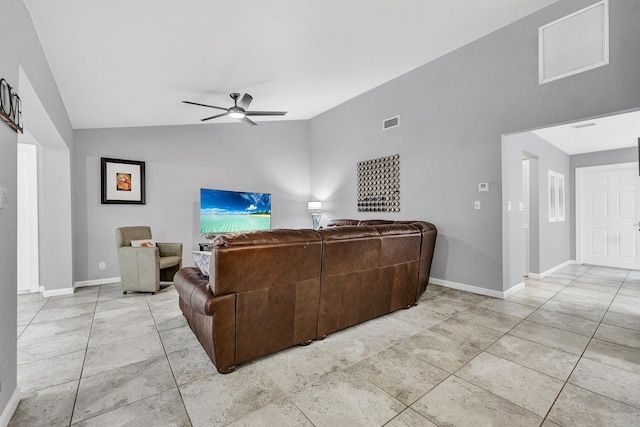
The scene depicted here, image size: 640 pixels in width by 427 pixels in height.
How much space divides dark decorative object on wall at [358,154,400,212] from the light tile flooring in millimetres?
2227

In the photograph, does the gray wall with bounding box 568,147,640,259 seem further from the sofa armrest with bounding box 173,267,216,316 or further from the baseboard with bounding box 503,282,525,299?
the sofa armrest with bounding box 173,267,216,316

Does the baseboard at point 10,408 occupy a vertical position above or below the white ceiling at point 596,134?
below

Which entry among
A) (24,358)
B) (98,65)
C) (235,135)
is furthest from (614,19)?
(24,358)

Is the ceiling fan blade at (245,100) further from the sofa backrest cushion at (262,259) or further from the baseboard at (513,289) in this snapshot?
the baseboard at (513,289)

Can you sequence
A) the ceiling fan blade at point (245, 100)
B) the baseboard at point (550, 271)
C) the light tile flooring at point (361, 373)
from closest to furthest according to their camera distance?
1. the light tile flooring at point (361, 373)
2. the ceiling fan blade at point (245, 100)
3. the baseboard at point (550, 271)

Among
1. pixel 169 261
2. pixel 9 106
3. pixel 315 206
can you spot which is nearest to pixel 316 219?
pixel 315 206

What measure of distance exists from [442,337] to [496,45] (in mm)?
3585

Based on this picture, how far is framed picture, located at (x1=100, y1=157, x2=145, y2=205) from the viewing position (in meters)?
4.44

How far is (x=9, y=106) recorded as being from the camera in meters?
1.55

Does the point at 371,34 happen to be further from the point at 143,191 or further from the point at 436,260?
the point at 143,191

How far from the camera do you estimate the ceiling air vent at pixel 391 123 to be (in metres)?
4.82

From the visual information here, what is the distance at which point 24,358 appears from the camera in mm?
2184

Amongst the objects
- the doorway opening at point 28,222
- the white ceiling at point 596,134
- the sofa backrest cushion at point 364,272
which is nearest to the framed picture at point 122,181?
the doorway opening at point 28,222

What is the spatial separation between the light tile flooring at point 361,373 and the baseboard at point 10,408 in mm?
40
